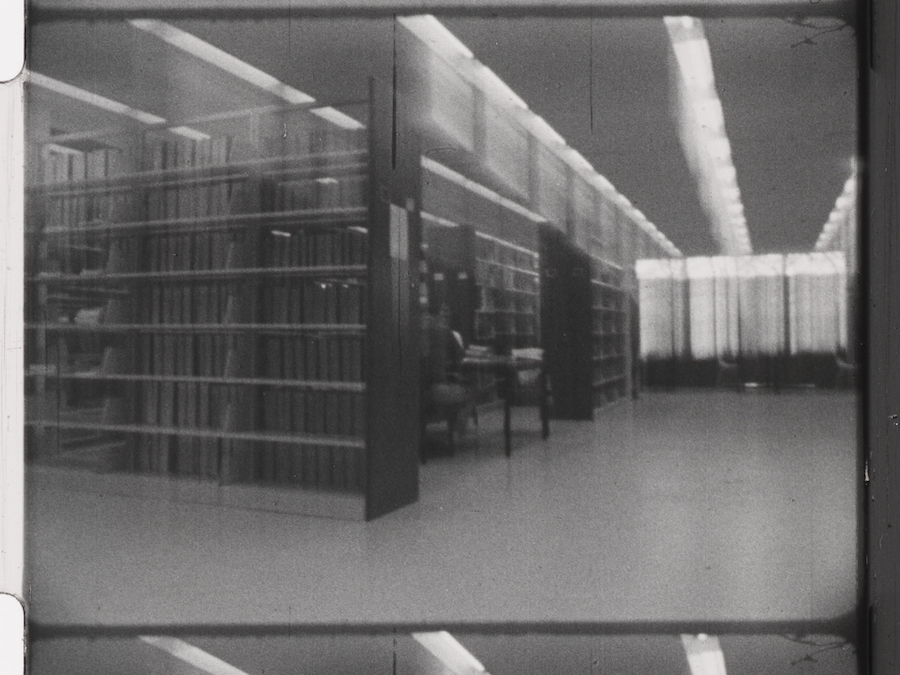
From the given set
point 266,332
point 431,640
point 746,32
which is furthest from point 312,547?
point 746,32

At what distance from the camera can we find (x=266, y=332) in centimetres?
281

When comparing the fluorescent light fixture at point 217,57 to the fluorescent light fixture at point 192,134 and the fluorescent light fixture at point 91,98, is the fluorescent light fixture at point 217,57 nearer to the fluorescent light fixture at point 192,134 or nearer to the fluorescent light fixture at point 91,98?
the fluorescent light fixture at point 91,98

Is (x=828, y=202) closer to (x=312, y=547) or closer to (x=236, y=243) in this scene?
(x=312, y=547)


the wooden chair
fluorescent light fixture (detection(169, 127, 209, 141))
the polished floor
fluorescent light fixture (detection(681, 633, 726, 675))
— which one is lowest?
fluorescent light fixture (detection(681, 633, 726, 675))

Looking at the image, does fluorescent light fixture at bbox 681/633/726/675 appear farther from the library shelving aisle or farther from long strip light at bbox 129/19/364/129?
long strip light at bbox 129/19/364/129

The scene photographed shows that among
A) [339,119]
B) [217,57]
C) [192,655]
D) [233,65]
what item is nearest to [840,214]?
[339,119]

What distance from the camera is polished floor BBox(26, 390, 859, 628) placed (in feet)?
7.06

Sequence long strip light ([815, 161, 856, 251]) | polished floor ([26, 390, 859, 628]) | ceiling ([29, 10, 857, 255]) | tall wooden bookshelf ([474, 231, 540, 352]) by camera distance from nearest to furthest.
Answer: long strip light ([815, 161, 856, 251]) → ceiling ([29, 10, 857, 255]) → polished floor ([26, 390, 859, 628]) → tall wooden bookshelf ([474, 231, 540, 352])

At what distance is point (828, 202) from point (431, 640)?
1.76m

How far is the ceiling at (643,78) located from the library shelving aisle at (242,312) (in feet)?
1.50

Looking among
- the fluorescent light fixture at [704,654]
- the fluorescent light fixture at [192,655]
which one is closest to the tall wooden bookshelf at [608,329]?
the fluorescent light fixture at [704,654]

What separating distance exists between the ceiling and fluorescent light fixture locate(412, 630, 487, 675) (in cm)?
144

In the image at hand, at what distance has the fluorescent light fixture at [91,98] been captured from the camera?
2.28m

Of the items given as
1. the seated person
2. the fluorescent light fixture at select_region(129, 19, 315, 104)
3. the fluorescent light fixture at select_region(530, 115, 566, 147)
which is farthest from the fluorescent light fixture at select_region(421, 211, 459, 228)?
the fluorescent light fixture at select_region(129, 19, 315, 104)
